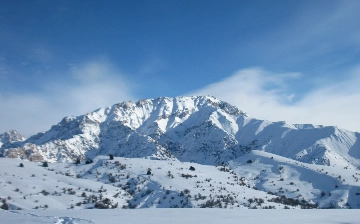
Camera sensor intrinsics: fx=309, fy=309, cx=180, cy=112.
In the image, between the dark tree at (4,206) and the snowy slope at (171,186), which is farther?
the snowy slope at (171,186)

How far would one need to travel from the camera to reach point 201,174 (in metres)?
35.2

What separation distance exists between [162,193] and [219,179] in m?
9.71

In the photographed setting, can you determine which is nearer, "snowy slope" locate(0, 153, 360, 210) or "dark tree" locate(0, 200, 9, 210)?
"dark tree" locate(0, 200, 9, 210)

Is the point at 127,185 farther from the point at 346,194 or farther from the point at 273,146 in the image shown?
the point at 273,146

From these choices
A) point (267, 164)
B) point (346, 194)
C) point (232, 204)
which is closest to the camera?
point (232, 204)

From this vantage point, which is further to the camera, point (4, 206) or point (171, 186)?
point (171, 186)

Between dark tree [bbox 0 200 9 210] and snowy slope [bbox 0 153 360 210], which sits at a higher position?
snowy slope [bbox 0 153 360 210]

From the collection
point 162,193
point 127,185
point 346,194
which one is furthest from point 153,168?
point 346,194

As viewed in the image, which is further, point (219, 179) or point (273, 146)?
point (273, 146)

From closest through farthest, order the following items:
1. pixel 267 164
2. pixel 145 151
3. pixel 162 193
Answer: pixel 162 193 → pixel 267 164 → pixel 145 151

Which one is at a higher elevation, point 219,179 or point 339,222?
point 219,179

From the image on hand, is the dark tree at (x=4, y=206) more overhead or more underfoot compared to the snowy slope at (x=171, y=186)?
more underfoot

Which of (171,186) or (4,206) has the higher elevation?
(171,186)

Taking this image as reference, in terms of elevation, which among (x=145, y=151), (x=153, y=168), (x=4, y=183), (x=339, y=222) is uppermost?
(x=145, y=151)
